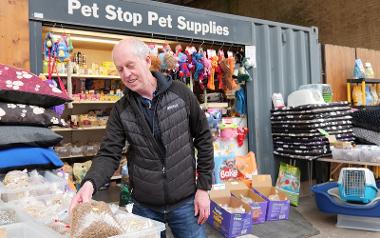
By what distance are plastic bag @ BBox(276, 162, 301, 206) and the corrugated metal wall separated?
192 millimetres

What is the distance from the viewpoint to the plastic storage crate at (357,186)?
11.1 feet

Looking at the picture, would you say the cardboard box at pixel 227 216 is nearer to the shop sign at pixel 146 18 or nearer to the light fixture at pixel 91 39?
the shop sign at pixel 146 18

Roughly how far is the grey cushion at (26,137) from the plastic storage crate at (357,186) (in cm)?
273

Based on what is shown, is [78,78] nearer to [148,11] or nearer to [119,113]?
[148,11]

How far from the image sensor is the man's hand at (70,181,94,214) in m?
1.21

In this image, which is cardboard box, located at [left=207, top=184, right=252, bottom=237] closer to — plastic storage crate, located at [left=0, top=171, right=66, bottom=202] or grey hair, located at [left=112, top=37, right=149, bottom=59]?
plastic storage crate, located at [left=0, top=171, right=66, bottom=202]

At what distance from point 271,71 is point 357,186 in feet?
6.44

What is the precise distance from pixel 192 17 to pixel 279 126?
5.78 ft

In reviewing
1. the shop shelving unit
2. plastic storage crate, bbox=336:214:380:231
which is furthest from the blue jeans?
the shop shelving unit

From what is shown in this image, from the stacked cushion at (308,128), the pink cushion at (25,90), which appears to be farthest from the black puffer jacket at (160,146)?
the stacked cushion at (308,128)

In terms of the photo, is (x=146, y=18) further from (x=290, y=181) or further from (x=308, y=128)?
(x=290, y=181)

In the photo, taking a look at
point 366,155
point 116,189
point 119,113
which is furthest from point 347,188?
point 116,189

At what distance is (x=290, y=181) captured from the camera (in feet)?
14.6

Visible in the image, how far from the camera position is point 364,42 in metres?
8.98
